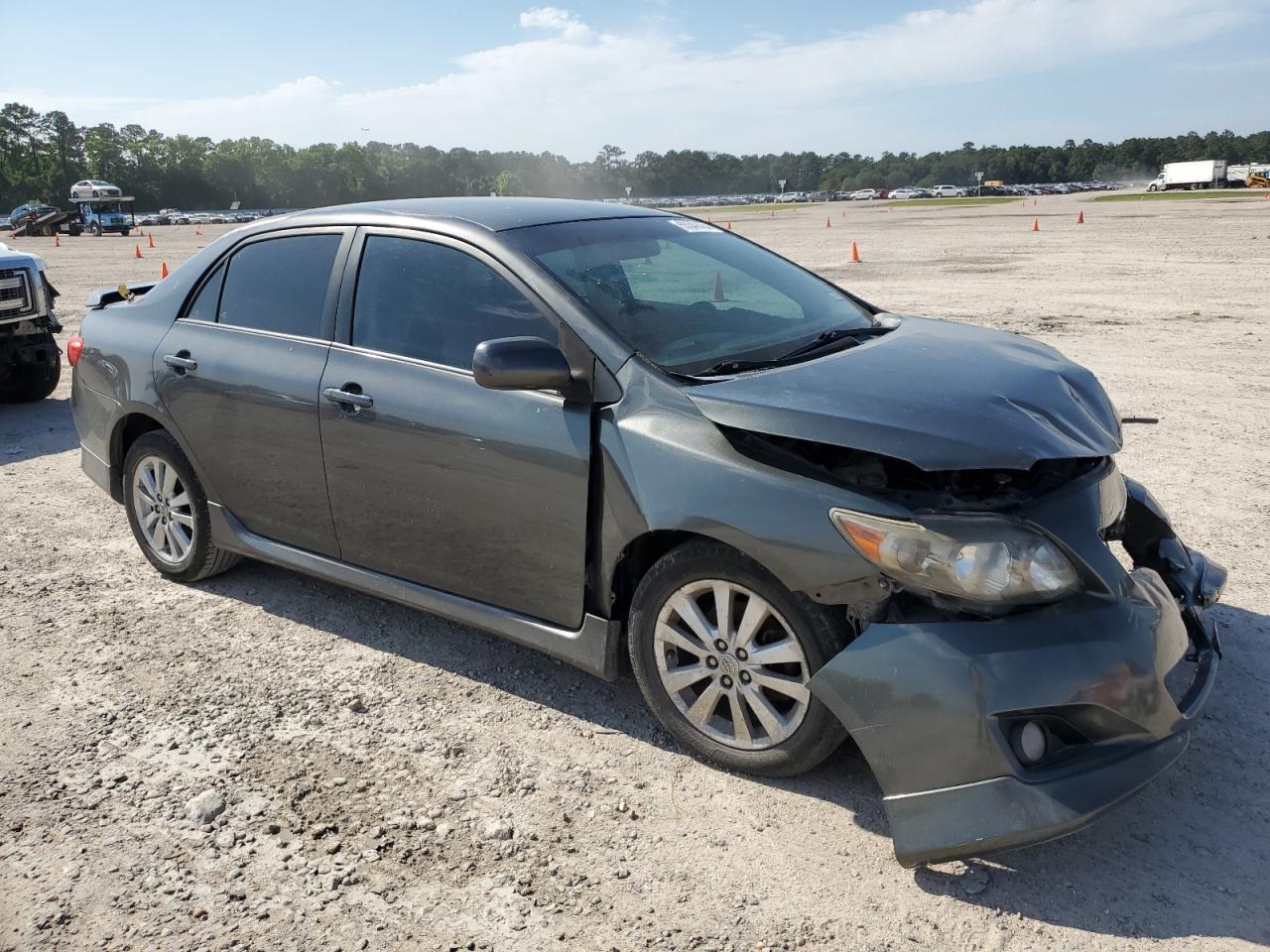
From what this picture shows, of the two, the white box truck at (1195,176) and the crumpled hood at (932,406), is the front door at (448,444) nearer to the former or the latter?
the crumpled hood at (932,406)

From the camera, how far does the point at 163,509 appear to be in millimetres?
5145

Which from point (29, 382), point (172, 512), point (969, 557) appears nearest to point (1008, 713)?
point (969, 557)

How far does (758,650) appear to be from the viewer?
3148mm

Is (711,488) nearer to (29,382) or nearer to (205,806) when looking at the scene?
(205,806)

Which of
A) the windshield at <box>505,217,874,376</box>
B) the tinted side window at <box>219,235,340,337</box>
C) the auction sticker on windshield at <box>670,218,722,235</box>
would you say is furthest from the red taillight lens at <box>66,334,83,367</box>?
the auction sticker on windshield at <box>670,218,722,235</box>

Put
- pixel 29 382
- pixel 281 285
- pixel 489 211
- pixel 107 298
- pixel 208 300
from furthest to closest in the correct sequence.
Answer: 1. pixel 29 382
2. pixel 107 298
3. pixel 208 300
4. pixel 281 285
5. pixel 489 211

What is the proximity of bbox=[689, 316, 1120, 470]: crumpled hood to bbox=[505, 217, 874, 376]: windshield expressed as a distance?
11.9 inches

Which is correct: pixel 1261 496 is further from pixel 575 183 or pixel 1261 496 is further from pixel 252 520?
pixel 575 183

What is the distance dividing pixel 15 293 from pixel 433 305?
23.3 ft

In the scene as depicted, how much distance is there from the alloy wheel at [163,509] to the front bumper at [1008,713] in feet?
11.3

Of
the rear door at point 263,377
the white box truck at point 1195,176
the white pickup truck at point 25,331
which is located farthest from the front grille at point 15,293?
the white box truck at point 1195,176

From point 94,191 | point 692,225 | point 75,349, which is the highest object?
point 692,225

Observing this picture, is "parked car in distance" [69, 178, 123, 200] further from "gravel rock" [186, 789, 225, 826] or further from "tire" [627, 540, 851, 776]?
"tire" [627, 540, 851, 776]

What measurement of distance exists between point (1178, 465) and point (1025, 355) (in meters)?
3.21
